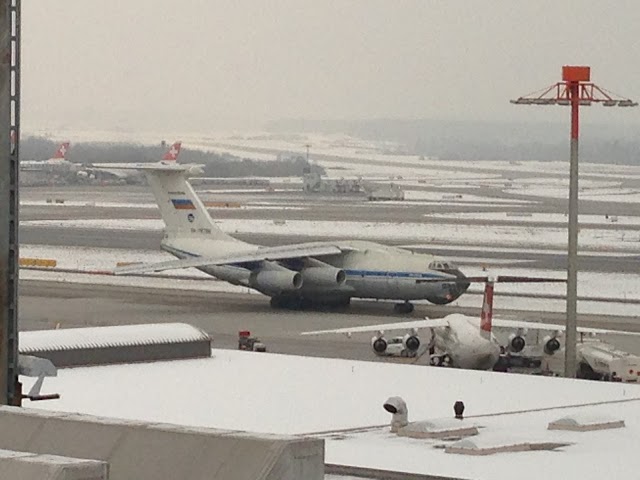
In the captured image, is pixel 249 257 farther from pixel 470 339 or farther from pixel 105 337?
pixel 105 337

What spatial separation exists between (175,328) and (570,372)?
1282cm

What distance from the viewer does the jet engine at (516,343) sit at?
Result: 53.8m

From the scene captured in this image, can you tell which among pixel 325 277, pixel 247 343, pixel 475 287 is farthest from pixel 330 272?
pixel 247 343

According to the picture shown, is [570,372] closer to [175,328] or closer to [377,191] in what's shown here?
[175,328]

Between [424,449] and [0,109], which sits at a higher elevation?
[0,109]

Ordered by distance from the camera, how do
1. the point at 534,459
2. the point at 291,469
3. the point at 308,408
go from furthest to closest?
the point at 308,408
the point at 534,459
the point at 291,469

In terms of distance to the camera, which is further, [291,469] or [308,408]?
[308,408]

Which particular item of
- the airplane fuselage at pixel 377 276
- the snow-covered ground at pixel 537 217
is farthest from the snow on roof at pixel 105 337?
the snow-covered ground at pixel 537 217

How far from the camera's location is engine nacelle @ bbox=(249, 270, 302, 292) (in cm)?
6838

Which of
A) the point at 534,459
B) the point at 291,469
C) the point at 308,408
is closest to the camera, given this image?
the point at 291,469

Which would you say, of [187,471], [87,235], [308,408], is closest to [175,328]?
[308,408]

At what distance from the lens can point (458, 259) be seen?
93688 millimetres

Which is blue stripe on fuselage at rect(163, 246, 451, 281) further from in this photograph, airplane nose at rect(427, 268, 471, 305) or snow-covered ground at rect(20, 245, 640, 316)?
snow-covered ground at rect(20, 245, 640, 316)

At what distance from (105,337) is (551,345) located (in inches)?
763
